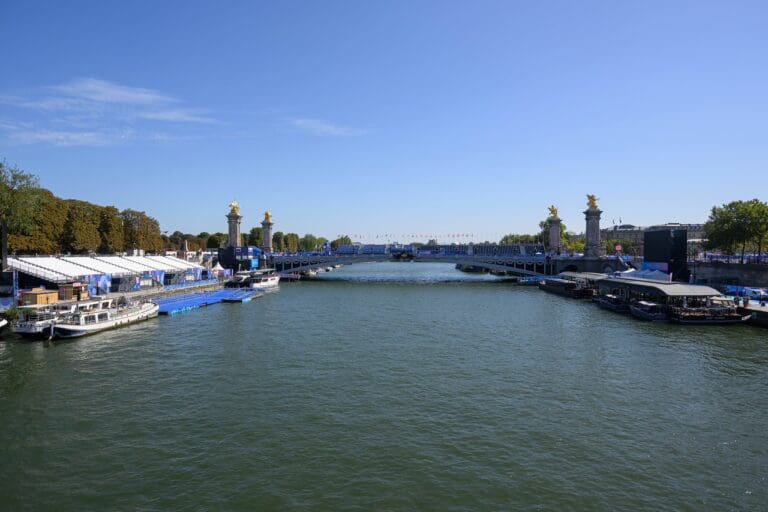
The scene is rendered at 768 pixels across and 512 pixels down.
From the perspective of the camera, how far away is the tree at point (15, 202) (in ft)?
185

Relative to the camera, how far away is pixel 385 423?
67.6 ft

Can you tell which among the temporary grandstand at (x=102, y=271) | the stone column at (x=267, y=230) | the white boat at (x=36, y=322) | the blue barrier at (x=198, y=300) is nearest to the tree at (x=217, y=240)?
the stone column at (x=267, y=230)

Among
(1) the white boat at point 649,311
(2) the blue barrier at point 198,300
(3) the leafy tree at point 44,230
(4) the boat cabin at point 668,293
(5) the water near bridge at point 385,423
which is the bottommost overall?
(5) the water near bridge at point 385,423

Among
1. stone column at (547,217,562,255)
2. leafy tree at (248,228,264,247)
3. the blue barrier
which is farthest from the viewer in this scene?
leafy tree at (248,228,264,247)

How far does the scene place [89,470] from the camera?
1662cm

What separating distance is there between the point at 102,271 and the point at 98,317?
19.4m

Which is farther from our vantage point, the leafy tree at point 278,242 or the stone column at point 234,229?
the leafy tree at point 278,242

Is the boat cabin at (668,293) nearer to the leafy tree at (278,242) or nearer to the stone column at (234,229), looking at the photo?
the stone column at (234,229)

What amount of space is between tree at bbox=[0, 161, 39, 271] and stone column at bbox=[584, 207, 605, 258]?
9541 centimetres

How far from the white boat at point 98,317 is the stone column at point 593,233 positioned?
279 ft

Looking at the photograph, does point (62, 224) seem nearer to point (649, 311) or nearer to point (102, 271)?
point (102, 271)

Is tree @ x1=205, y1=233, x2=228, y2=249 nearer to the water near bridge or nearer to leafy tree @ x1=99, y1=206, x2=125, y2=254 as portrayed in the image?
leafy tree @ x1=99, y1=206, x2=125, y2=254

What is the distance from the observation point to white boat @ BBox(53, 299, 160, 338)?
37812 mm

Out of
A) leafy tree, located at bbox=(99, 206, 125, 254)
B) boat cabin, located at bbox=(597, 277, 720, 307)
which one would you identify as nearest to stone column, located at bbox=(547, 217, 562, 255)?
boat cabin, located at bbox=(597, 277, 720, 307)
